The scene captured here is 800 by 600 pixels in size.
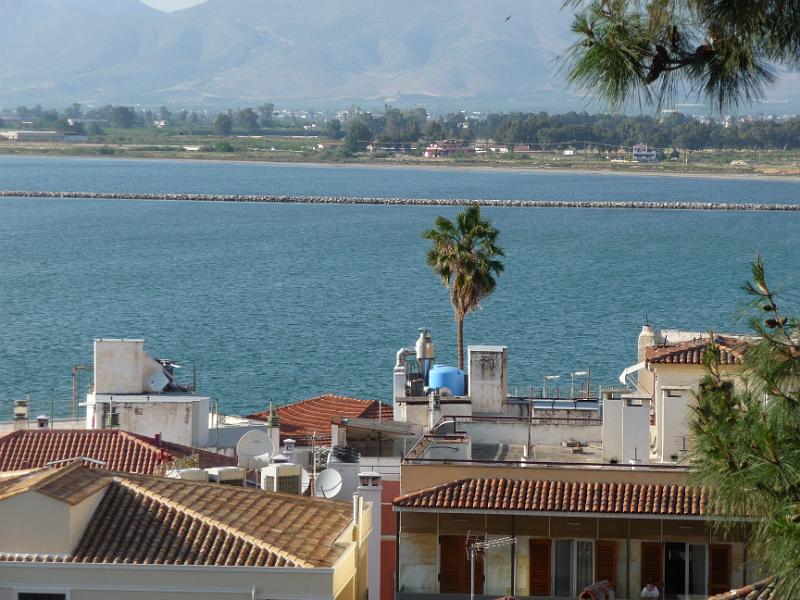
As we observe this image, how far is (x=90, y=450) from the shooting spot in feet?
59.3

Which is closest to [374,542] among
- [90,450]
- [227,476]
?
[227,476]

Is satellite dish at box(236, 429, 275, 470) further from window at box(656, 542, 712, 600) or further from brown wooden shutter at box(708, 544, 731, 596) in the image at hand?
brown wooden shutter at box(708, 544, 731, 596)

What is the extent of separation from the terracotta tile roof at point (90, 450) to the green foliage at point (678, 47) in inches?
430

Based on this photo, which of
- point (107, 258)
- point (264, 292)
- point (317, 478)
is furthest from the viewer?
point (107, 258)

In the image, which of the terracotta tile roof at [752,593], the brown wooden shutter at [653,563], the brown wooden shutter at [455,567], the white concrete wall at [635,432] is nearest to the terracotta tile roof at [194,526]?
the brown wooden shutter at [455,567]

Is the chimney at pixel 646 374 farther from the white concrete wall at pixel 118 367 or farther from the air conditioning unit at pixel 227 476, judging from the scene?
the white concrete wall at pixel 118 367

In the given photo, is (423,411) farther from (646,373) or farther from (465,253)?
(465,253)

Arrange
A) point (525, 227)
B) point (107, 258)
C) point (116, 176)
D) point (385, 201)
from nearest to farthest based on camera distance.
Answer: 1. point (107, 258)
2. point (525, 227)
3. point (385, 201)
4. point (116, 176)

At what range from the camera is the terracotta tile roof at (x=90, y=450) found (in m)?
17.7

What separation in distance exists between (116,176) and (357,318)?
388ft

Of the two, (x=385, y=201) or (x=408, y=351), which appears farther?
(x=385, y=201)

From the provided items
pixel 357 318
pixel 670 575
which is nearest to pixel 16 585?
pixel 670 575

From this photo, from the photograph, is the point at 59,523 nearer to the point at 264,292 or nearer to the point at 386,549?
the point at 386,549

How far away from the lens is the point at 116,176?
178m
